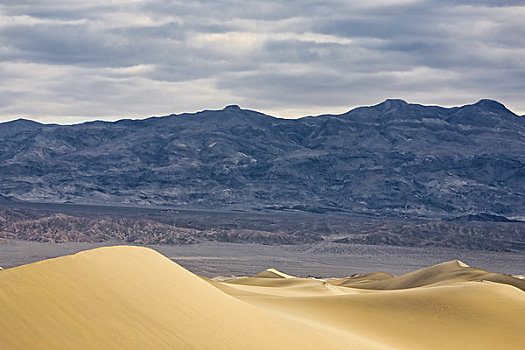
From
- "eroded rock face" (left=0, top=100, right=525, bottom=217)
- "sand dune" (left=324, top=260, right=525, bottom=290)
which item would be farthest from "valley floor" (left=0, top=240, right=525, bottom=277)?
"eroded rock face" (left=0, top=100, right=525, bottom=217)

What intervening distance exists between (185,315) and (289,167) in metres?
153

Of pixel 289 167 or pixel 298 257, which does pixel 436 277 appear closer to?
pixel 298 257

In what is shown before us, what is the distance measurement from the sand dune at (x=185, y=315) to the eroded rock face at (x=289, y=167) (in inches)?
4817

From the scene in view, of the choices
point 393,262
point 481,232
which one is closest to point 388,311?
point 393,262

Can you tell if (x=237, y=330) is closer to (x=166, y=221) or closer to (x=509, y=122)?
(x=166, y=221)

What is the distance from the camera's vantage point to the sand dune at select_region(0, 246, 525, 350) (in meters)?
10.1

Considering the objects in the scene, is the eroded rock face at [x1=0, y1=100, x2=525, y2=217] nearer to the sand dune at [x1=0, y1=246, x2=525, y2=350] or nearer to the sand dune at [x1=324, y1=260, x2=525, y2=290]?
the sand dune at [x1=324, y1=260, x2=525, y2=290]

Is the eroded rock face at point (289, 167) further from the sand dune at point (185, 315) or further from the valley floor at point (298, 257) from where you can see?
the sand dune at point (185, 315)

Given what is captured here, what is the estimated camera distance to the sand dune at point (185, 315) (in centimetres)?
1014

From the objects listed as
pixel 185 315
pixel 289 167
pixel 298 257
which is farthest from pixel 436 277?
pixel 289 167

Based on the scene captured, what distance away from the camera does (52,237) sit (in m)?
71.9

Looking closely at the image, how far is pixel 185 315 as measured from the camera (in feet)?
38.1

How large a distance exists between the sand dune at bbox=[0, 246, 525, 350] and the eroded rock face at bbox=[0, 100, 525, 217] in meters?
122

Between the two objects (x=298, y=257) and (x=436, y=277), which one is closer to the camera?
(x=436, y=277)
